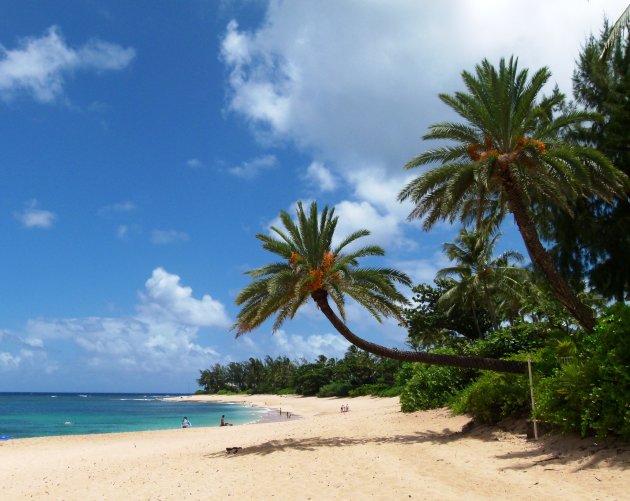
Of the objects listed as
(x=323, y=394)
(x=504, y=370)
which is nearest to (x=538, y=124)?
(x=504, y=370)

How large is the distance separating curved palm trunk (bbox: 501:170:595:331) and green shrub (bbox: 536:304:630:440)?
3.09 metres

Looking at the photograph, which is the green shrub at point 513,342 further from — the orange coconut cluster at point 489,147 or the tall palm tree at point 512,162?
the orange coconut cluster at point 489,147

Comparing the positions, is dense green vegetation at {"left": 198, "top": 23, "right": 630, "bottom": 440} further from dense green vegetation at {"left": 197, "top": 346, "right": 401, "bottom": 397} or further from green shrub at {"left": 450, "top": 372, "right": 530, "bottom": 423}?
dense green vegetation at {"left": 197, "top": 346, "right": 401, "bottom": 397}

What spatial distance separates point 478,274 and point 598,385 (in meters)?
23.3

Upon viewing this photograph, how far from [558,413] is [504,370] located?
147 inches

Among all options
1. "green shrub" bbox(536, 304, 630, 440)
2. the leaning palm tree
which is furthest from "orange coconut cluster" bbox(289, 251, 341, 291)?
"green shrub" bbox(536, 304, 630, 440)

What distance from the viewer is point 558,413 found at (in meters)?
11.7

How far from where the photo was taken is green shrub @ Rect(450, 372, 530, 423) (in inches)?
575

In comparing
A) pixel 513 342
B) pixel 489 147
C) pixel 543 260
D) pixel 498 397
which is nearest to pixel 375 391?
pixel 513 342

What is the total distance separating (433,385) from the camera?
73.3 ft

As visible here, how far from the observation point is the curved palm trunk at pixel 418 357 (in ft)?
50.8

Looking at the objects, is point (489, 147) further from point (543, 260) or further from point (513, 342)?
point (513, 342)

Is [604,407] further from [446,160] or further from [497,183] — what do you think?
[446,160]

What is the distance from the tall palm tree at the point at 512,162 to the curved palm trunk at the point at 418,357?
2.47 m
